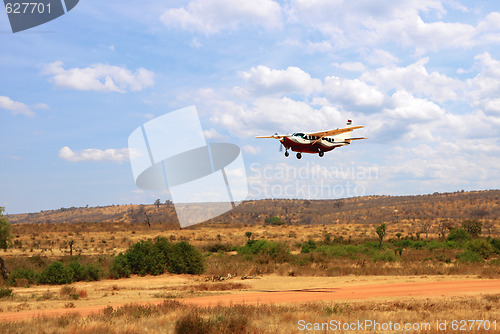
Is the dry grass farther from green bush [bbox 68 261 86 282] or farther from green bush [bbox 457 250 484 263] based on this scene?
green bush [bbox 457 250 484 263]

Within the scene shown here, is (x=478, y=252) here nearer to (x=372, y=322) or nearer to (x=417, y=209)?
(x=372, y=322)

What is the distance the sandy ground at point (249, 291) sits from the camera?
26719 mm

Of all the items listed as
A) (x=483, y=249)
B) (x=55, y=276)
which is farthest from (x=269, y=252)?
(x=483, y=249)

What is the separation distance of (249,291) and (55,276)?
1715 cm

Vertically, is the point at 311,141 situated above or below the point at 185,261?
above

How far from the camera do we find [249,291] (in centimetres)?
3212

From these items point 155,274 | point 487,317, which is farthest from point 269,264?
point 487,317

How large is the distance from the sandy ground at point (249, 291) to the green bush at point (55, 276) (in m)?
1.10

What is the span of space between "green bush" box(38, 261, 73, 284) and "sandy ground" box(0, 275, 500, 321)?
1.10 meters

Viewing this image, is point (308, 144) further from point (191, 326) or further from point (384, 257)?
point (384, 257)

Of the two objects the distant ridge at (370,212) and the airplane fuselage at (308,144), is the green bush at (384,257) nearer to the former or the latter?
the airplane fuselage at (308,144)

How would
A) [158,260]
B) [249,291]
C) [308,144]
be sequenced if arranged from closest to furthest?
[308,144] < [249,291] < [158,260]

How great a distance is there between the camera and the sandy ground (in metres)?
26.7

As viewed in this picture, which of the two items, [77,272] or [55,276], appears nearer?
[55,276]
